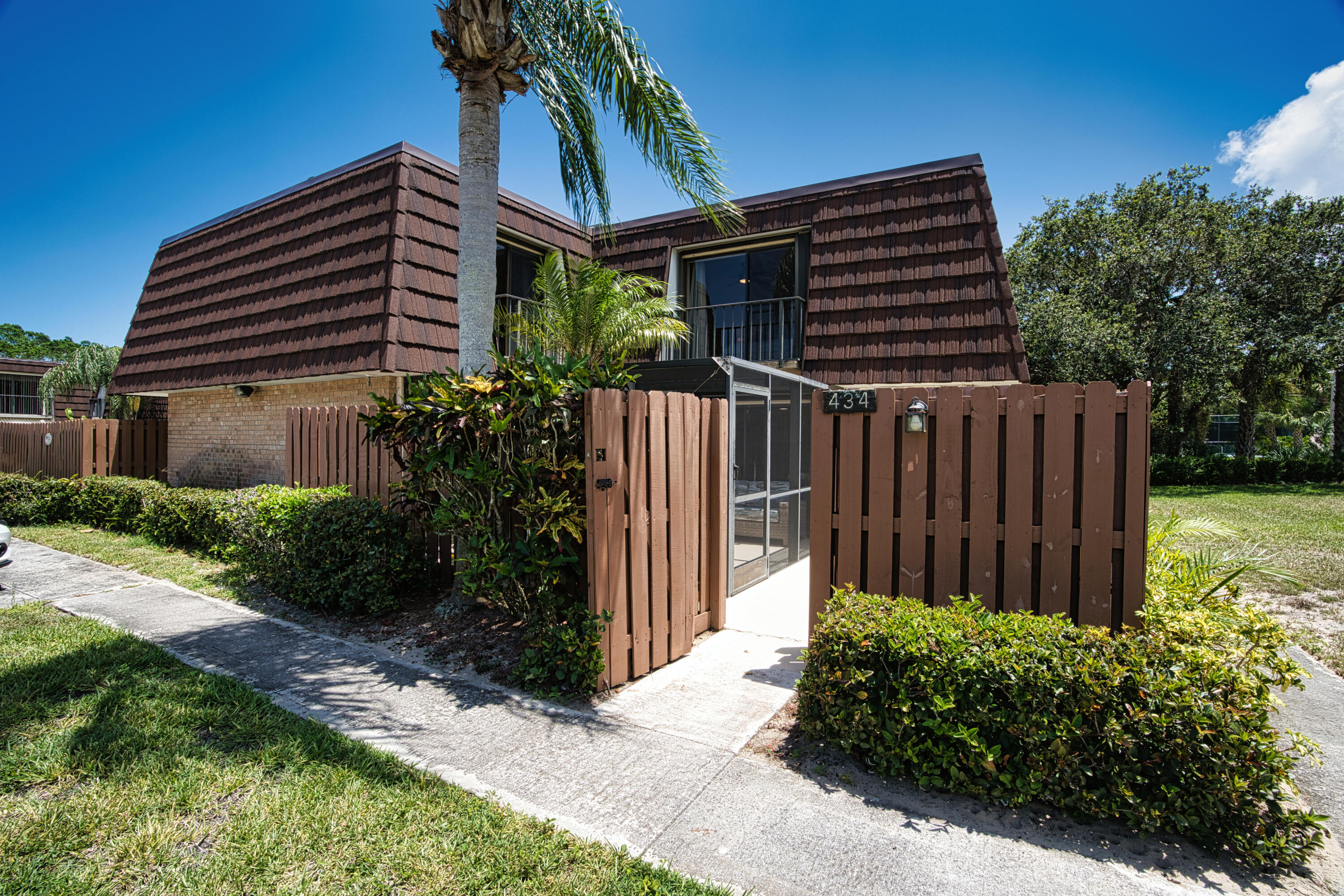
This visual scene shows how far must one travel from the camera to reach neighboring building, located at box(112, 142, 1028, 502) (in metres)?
8.88

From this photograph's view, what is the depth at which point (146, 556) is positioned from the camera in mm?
7930

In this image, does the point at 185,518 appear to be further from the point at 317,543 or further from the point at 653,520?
the point at 653,520

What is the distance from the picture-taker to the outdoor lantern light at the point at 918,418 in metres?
3.91

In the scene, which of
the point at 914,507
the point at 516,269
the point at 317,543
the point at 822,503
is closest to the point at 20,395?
the point at 516,269

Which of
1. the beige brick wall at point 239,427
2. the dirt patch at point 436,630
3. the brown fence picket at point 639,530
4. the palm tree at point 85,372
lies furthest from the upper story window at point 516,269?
the palm tree at point 85,372

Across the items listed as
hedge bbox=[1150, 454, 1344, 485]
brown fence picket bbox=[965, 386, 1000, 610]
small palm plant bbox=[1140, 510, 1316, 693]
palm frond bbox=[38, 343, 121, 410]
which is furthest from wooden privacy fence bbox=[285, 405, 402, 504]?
palm frond bbox=[38, 343, 121, 410]

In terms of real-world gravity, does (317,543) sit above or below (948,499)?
below

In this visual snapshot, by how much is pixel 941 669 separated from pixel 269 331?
10.9m

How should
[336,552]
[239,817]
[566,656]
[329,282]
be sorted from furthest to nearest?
[329,282] < [336,552] < [566,656] < [239,817]

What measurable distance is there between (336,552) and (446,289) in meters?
4.91

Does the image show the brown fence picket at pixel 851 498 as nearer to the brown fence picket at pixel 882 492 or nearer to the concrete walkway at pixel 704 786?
the brown fence picket at pixel 882 492

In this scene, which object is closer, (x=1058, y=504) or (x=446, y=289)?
(x=1058, y=504)

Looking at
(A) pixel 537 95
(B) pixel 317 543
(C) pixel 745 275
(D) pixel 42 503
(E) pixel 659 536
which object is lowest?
(D) pixel 42 503

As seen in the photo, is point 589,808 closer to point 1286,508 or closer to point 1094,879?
point 1094,879
